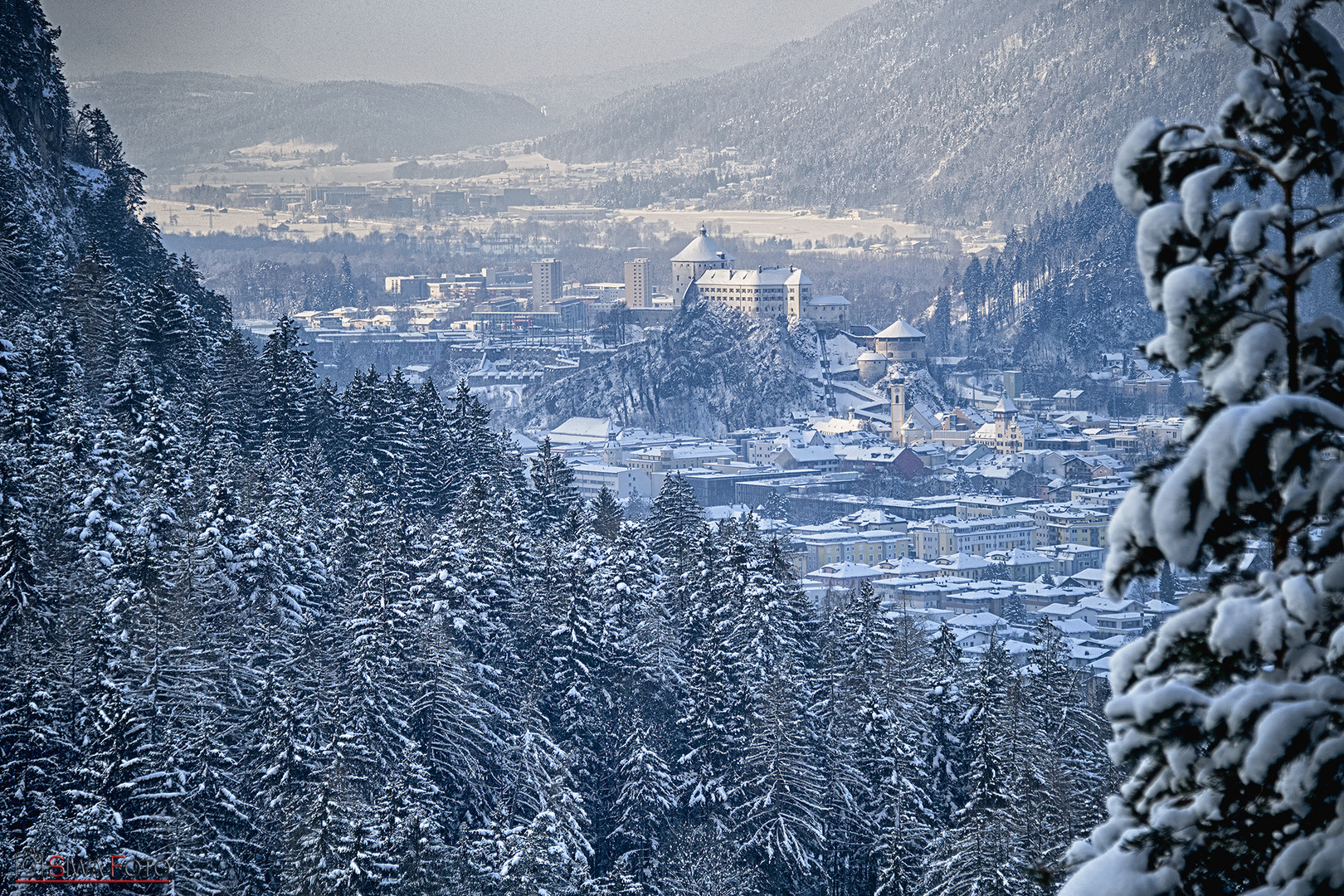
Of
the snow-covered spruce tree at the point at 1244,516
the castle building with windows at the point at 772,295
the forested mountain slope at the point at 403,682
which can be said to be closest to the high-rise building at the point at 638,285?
the castle building with windows at the point at 772,295

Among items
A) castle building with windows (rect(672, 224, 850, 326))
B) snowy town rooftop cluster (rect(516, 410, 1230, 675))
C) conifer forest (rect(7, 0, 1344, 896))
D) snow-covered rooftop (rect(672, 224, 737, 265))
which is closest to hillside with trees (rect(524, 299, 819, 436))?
castle building with windows (rect(672, 224, 850, 326))

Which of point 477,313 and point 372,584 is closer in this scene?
point 372,584

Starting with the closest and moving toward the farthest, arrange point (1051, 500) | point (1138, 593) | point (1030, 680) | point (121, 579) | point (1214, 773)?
point (1214, 773), point (121, 579), point (1030, 680), point (1138, 593), point (1051, 500)

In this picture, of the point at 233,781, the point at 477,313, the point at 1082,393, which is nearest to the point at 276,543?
the point at 233,781

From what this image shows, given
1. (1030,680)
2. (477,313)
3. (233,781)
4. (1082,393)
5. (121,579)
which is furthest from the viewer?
(477,313)

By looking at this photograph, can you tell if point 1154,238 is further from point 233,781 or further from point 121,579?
point 121,579

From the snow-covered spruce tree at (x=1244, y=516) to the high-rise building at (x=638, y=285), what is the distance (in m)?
175

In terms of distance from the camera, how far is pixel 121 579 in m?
24.1

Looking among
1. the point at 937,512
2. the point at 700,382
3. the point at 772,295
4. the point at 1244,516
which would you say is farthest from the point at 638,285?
the point at 1244,516

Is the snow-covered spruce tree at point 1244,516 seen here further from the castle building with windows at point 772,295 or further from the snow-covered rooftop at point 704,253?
the snow-covered rooftop at point 704,253

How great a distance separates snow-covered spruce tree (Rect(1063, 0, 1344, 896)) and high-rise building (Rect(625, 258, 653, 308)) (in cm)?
17518

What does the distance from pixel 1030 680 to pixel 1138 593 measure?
47.2 meters

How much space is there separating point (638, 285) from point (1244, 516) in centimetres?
17969

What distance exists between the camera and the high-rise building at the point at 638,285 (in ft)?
597
